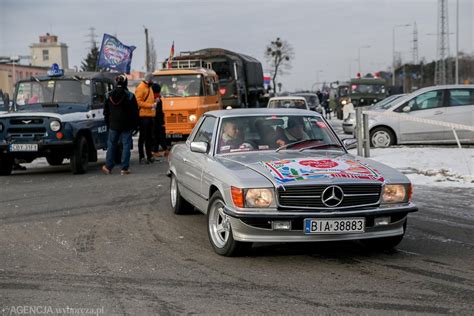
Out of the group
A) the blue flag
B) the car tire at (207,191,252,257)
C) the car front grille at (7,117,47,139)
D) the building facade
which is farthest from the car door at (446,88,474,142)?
the building facade

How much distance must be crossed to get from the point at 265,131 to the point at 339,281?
2400 mm

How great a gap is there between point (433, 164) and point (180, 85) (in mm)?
8729

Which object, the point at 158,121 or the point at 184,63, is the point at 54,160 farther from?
the point at 184,63

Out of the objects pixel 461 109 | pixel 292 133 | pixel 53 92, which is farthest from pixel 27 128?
pixel 461 109

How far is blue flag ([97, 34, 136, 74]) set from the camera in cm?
2477

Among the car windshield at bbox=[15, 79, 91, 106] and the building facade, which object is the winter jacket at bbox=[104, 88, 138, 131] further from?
the building facade

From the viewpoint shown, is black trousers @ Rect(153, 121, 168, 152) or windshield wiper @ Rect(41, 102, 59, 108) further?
black trousers @ Rect(153, 121, 168, 152)

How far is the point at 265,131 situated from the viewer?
739 cm

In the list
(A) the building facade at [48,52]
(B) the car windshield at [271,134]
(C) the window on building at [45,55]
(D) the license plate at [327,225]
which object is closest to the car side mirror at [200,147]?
(B) the car windshield at [271,134]

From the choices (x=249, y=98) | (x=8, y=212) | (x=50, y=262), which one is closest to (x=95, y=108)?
(x=8, y=212)

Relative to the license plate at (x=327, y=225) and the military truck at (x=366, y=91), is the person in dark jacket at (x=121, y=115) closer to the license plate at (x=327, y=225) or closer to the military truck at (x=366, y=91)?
the license plate at (x=327, y=225)

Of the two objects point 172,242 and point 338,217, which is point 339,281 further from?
point 172,242

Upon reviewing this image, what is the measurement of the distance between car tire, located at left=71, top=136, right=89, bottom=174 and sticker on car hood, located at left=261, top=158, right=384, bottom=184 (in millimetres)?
7663

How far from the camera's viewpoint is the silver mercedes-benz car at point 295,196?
5.82 metres
